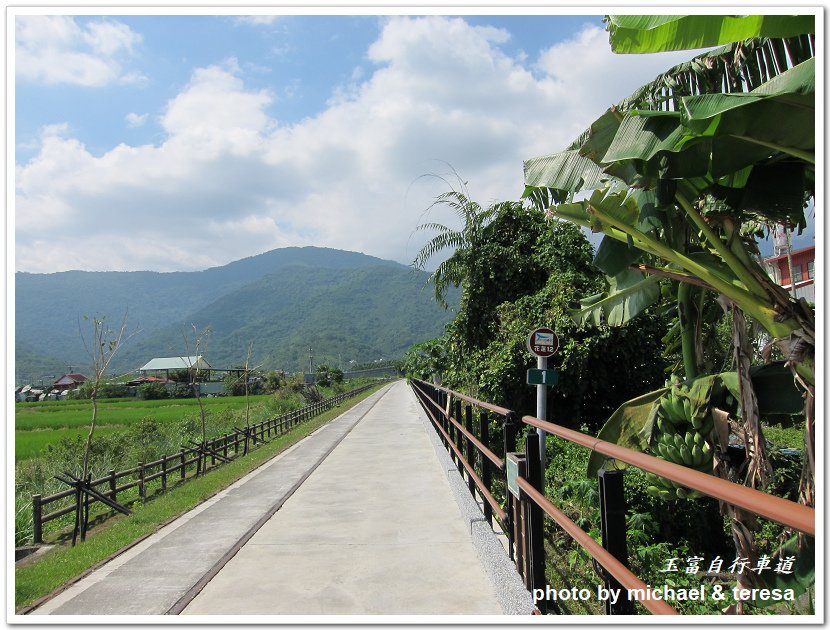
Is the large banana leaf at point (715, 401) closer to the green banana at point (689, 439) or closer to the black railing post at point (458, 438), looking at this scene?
the green banana at point (689, 439)

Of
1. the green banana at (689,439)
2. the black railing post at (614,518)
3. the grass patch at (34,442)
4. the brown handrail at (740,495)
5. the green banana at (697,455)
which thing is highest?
the brown handrail at (740,495)

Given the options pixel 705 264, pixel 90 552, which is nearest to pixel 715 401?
pixel 705 264

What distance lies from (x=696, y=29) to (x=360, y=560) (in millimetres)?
3948

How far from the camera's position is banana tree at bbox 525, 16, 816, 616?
2719mm

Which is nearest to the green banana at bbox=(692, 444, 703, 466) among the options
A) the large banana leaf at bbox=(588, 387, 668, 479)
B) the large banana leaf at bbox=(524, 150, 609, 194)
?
the large banana leaf at bbox=(588, 387, 668, 479)

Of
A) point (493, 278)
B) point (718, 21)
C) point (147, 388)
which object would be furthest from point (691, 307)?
point (147, 388)

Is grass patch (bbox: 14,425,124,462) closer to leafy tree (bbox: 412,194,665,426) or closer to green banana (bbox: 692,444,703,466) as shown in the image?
leafy tree (bbox: 412,194,665,426)

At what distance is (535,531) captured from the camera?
3.00 meters

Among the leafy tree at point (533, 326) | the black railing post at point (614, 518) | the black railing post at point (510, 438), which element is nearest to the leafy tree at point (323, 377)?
the leafy tree at point (533, 326)

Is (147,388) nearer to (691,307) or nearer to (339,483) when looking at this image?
(339,483)

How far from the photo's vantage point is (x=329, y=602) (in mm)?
3520

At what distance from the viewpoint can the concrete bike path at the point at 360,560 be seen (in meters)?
3.53

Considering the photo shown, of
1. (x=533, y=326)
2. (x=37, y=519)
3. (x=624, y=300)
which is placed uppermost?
(x=624, y=300)

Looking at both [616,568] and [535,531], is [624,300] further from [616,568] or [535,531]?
[616,568]
